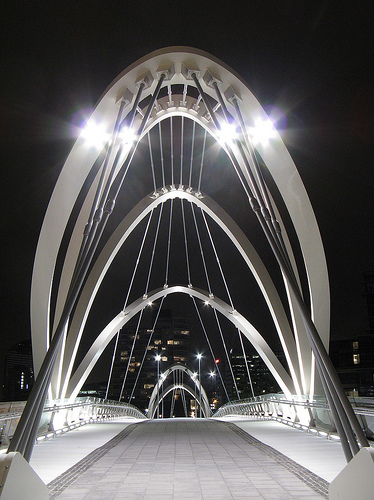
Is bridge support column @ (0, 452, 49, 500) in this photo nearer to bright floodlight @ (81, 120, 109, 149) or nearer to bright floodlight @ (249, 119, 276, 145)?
bright floodlight @ (81, 120, 109, 149)

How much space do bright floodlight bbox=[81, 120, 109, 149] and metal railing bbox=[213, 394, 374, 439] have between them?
9791 mm

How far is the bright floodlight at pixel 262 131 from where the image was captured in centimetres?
1429

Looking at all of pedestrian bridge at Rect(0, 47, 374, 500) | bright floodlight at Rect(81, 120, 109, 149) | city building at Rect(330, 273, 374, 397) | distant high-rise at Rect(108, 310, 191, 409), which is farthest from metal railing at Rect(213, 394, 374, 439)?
distant high-rise at Rect(108, 310, 191, 409)

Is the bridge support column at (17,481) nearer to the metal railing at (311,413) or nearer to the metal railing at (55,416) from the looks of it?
the metal railing at (55,416)

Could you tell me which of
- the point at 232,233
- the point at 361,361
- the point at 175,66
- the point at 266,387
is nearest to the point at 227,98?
the point at 175,66

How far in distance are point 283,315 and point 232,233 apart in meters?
5.03

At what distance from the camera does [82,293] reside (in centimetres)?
2127

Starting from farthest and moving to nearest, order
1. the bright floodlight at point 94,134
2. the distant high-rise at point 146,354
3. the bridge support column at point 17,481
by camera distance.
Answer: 1. the distant high-rise at point 146,354
2. the bright floodlight at point 94,134
3. the bridge support column at point 17,481

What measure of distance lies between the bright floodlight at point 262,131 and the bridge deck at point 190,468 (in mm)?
8648

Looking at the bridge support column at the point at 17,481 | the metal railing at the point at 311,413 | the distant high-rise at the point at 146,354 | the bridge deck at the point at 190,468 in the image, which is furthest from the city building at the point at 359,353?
the distant high-rise at the point at 146,354

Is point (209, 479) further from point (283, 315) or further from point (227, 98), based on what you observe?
point (283, 315)

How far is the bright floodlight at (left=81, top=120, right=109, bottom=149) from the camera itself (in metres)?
14.0

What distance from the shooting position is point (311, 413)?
13531 millimetres

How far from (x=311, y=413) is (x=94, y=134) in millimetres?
10338
